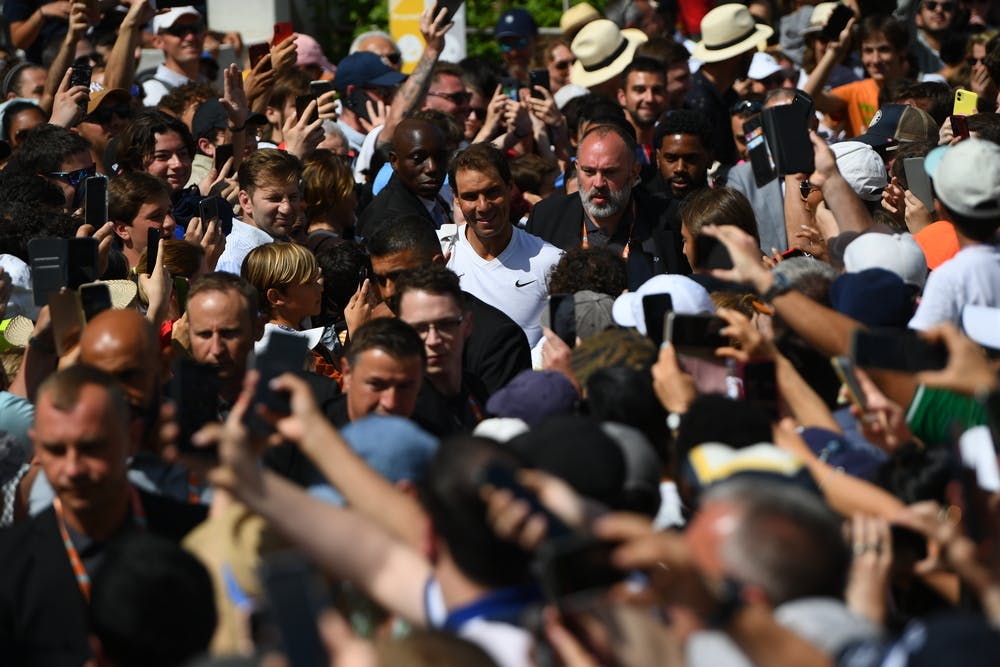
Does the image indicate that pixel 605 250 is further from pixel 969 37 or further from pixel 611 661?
pixel 969 37

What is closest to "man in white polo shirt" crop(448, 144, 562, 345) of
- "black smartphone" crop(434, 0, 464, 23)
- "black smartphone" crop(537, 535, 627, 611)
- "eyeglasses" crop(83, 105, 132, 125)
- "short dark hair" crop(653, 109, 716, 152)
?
"short dark hair" crop(653, 109, 716, 152)

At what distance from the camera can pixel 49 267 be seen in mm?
5016

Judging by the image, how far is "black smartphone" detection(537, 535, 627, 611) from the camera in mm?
2709

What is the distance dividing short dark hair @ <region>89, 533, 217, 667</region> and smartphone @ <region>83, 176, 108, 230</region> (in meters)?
2.95

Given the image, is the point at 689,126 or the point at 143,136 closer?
the point at 143,136

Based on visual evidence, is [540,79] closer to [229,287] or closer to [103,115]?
[103,115]

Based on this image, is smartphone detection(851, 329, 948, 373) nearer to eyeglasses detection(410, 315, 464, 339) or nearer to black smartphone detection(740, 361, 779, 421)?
black smartphone detection(740, 361, 779, 421)

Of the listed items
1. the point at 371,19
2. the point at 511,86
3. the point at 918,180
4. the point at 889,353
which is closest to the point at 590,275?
the point at 918,180

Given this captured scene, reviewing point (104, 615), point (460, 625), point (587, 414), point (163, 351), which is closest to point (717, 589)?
point (460, 625)

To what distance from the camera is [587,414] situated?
15.5ft

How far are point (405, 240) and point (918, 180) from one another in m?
2.24

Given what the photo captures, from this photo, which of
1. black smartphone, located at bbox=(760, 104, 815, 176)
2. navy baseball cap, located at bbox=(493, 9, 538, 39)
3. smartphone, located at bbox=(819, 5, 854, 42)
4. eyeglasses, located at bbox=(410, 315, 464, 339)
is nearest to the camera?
eyeglasses, located at bbox=(410, 315, 464, 339)

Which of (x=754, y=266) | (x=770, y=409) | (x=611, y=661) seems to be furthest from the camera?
(x=754, y=266)

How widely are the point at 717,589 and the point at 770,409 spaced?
154cm
